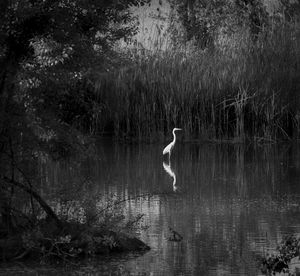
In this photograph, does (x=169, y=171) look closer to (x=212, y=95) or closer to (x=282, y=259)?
(x=212, y=95)

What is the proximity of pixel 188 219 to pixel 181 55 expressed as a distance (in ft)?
35.5

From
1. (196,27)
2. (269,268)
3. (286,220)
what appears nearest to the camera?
(269,268)

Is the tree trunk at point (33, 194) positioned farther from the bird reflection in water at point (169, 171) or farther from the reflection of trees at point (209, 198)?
the bird reflection in water at point (169, 171)

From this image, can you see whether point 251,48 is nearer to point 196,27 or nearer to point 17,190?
point 196,27

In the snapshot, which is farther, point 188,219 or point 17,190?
point 188,219

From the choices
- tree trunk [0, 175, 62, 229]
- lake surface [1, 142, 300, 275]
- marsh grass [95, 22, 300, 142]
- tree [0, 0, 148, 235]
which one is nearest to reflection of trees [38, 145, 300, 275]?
lake surface [1, 142, 300, 275]

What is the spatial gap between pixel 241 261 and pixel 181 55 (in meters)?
12.9

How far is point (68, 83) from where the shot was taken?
8.09 meters

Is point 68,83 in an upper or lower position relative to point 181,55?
lower

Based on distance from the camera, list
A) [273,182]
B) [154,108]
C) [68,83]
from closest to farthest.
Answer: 1. [68,83]
2. [273,182]
3. [154,108]

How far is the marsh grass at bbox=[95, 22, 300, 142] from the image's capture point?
758 inches

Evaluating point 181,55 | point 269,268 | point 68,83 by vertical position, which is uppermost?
Answer: point 181,55

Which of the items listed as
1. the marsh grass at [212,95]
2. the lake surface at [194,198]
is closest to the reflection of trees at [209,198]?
the lake surface at [194,198]

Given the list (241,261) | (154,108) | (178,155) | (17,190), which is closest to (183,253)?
(241,261)
